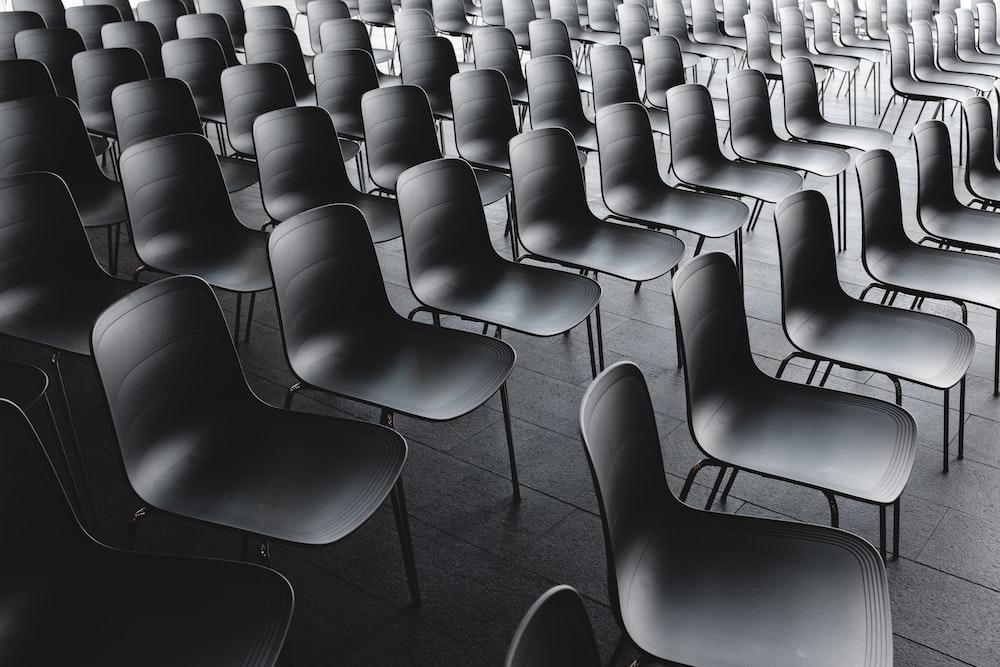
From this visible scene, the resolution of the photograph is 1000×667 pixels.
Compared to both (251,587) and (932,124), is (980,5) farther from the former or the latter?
(251,587)

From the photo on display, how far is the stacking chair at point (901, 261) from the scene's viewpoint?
11.9ft

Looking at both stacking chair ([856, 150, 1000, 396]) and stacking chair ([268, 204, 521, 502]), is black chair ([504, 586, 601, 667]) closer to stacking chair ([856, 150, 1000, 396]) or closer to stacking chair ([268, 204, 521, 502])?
stacking chair ([268, 204, 521, 502])

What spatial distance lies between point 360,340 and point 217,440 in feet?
2.29

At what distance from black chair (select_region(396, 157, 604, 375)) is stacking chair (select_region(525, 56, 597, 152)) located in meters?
1.99

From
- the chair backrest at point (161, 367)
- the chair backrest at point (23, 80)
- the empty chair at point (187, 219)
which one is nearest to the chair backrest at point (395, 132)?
the empty chair at point (187, 219)

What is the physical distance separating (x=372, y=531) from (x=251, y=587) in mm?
1006

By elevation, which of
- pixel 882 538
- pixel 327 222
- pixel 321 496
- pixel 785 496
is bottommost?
pixel 785 496

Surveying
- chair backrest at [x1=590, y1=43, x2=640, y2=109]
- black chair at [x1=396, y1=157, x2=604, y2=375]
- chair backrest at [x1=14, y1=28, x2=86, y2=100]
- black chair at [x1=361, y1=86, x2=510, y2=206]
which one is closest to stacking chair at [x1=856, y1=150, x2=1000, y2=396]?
black chair at [x1=396, y1=157, x2=604, y2=375]

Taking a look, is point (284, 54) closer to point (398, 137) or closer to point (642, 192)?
point (398, 137)

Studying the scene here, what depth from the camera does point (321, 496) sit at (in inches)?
91.7

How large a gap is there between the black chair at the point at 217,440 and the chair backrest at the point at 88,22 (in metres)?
5.32

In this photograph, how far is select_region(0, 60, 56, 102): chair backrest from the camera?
17.1ft

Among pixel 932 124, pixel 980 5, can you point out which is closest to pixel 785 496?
pixel 932 124

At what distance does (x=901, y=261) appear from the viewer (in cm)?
387
